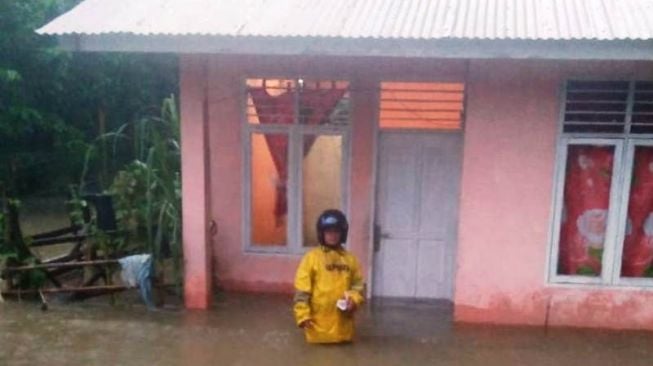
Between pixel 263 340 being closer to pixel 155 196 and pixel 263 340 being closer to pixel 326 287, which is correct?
pixel 326 287

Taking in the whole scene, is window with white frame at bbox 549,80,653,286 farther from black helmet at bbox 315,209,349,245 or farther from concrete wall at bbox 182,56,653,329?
black helmet at bbox 315,209,349,245

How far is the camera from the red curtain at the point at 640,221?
20.0 ft

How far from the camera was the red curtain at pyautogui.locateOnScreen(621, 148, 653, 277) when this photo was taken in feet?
20.0

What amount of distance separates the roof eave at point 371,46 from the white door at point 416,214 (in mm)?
1733

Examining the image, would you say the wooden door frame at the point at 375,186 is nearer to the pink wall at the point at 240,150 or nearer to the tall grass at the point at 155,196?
the pink wall at the point at 240,150

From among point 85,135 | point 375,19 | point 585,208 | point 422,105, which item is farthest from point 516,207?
point 85,135

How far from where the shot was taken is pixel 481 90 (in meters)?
6.02

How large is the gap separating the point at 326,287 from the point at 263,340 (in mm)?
922

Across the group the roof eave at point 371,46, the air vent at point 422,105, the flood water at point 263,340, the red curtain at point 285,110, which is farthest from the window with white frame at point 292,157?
the roof eave at point 371,46

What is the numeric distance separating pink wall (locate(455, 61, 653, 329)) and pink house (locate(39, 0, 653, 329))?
0.05 feet

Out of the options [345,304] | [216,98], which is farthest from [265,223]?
[345,304]

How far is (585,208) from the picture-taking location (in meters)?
6.21

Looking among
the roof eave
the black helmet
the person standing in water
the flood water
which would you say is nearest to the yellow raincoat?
the person standing in water

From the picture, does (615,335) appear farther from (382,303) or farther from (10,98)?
(10,98)
